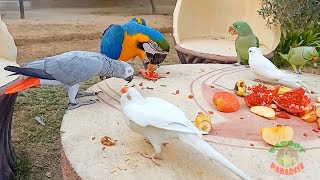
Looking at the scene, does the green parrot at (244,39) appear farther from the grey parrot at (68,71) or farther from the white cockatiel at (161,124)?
the white cockatiel at (161,124)

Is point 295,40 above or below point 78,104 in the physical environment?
below

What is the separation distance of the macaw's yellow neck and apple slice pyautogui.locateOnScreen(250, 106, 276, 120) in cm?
70

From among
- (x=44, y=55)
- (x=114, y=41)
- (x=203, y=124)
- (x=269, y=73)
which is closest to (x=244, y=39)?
(x=269, y=73)

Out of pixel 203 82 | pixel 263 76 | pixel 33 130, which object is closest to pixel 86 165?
pixel 203 82

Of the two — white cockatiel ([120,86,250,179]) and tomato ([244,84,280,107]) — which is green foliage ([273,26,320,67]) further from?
white cockatiel ([120,86,250,179])

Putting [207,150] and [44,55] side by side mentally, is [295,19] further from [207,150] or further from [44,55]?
[207,150]

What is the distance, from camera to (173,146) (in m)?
1.22

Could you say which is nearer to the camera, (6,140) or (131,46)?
(6,140)

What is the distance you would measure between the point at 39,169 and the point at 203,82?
0.93 m

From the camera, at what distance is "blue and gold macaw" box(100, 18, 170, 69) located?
200 cm

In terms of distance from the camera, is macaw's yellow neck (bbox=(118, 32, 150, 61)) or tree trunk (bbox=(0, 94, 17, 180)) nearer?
tree trunk (bbox=(0, 94, 17, 180))

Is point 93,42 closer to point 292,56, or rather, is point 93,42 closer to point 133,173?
point 292,56

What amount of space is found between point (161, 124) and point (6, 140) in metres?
1.03

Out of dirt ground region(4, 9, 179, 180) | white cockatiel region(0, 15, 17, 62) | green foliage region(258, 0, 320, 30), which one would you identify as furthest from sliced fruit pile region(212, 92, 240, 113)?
green foliage region(258, 0, 320, 30)
